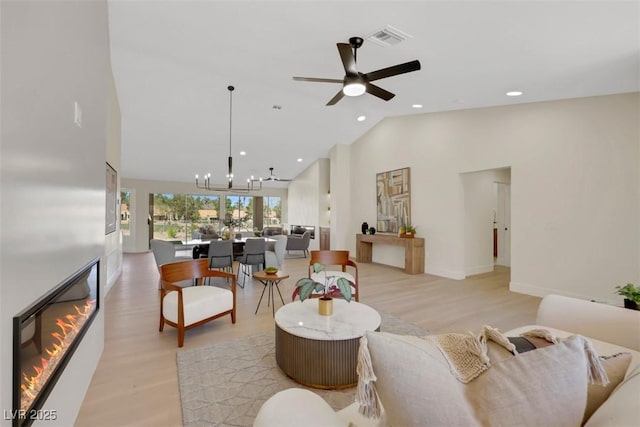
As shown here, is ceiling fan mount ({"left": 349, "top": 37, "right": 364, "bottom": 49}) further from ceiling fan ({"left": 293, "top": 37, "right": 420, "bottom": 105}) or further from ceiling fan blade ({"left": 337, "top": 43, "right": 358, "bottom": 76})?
ceiling fan blade ({"left": 337, "top": 43, "right": 358, "bottom": 76})

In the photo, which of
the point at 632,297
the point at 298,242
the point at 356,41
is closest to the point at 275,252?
the point at 298,242

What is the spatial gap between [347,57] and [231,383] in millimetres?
3092

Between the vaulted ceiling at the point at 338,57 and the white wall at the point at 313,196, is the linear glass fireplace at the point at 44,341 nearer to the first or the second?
the vaulted ceiling at the point at 338,57

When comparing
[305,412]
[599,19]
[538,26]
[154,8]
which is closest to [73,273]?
[305,412]

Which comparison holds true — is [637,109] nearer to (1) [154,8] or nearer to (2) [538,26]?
(2) [538,26]

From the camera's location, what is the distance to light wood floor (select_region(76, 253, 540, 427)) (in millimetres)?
2080

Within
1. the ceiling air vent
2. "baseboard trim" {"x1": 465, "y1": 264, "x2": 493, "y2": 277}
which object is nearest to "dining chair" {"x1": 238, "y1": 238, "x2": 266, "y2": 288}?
the ceiling air vent

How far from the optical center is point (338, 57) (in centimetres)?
386

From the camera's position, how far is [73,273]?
6.18 feet

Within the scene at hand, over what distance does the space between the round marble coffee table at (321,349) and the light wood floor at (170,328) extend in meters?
0.85

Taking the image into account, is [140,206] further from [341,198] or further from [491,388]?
[491,388]

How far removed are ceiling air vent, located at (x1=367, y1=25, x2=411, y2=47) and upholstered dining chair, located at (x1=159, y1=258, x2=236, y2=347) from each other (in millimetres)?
3205

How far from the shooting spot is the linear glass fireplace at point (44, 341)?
1.15 metres

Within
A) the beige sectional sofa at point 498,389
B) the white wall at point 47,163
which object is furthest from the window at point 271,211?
the beige sectional sofa at point 498,389
